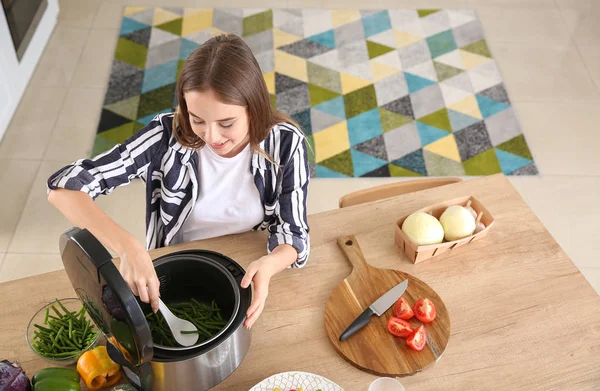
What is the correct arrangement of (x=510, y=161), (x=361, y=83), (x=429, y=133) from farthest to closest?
(x=361, y=83) < (x=429, y=133) < (x=510, y=161)

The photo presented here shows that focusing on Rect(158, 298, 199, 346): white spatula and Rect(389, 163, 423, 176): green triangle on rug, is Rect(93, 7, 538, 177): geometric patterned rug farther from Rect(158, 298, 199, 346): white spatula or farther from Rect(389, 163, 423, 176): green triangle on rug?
Rect(158, 298, 199, 346): white spatula

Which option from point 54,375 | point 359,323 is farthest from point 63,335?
point 359,323

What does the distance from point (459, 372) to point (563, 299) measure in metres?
0.32

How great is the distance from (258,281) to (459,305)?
441mm

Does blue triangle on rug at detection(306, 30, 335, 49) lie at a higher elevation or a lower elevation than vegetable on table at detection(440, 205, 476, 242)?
lower

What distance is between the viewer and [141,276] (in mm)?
1197

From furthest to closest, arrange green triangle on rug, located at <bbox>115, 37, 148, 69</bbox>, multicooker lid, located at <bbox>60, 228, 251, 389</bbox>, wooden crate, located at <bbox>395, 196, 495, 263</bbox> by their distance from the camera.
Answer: green triangle on rug, located at <bbox>115, 37, 148, 69</bbox> < wooden crate, located at <bbox>395, 196, 495, 263</bbox> < multicooker lid, located at <bbox>60, 228, 251, 389</bbox>

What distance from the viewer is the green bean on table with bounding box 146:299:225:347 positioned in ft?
4.09

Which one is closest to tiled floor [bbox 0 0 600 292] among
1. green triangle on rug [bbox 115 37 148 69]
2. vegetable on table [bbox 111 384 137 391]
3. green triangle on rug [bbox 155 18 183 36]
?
green triangle on rug [bbox 115 37 148 69]

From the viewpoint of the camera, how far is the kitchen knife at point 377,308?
136 centimetres

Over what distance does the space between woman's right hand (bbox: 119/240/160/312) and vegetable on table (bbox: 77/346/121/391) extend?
158 mm

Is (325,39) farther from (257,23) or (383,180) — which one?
(383,180)

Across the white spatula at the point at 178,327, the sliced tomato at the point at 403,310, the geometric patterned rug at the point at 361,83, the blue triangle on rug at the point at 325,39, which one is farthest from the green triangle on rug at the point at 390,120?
the white spatula at the point at 178,327

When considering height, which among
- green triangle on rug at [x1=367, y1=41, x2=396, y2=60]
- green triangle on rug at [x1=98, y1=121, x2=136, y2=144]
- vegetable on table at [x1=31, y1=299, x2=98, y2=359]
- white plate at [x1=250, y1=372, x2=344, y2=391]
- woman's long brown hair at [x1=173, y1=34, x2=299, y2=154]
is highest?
woman's long brown hair at [x1=173, y1=34, x2=299, y2=154]
